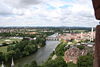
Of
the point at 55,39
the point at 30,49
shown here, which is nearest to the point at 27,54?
the point at 30,49

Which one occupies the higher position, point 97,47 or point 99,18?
point 99,18

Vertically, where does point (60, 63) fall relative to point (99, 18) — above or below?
below

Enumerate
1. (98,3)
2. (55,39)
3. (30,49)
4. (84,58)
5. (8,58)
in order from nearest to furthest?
(98,3), (84,58), (8,58), (30,49), (55,39)

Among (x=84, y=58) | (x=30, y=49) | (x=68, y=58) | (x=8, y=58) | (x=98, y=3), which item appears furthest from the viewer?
(x=30, y=49)

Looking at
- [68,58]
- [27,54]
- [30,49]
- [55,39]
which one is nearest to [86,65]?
[68,58]

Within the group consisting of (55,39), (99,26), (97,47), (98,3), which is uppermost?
(98,3)

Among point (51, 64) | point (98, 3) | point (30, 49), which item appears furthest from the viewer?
point (30, 49)

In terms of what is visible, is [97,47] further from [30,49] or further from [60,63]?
[30,49]

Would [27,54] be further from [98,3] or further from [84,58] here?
[98,3]

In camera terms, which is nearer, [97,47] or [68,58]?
[97,47]
